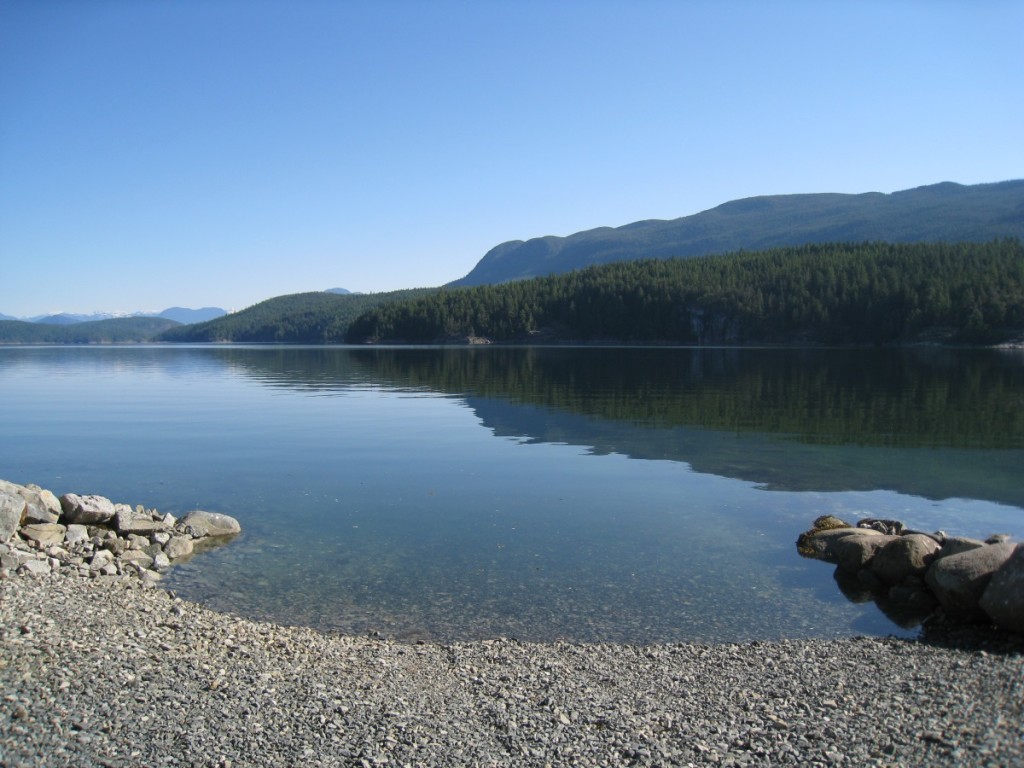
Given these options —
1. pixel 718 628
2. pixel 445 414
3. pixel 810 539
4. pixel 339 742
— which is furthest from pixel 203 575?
pixel 445 414

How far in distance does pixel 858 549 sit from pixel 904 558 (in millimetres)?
1194

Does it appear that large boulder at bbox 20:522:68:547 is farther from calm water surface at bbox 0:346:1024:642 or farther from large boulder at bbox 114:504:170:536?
calm water surface at bbox 0:346:1024:642

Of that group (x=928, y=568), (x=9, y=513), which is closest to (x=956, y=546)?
(x=928, y=568)

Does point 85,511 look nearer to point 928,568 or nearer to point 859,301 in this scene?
point 928,568

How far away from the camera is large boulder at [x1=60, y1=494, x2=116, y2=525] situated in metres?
19.2

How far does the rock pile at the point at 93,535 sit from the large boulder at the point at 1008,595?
17068mm

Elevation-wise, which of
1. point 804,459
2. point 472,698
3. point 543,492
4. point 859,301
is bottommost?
point 804,459

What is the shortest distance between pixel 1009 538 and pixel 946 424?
24.3 metres

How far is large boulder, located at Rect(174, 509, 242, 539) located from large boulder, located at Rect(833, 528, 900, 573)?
1581cm

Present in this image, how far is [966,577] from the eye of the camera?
13.7m

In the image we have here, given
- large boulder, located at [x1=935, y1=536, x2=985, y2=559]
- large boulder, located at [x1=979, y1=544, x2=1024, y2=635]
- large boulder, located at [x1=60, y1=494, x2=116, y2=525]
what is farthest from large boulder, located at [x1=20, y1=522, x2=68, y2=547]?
large boulder, located at [x1=935, y1=536, x2=985, y2=559]

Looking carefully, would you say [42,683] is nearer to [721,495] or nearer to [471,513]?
[471,513]

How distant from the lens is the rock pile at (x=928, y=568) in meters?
12.8

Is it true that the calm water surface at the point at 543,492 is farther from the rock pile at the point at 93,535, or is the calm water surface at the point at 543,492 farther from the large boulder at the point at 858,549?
the rock pile at the point at 93,535
